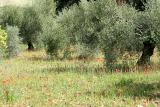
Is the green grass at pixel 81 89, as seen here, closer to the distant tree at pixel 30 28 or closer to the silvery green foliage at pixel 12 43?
the silvery green foliage at pixel 12 43

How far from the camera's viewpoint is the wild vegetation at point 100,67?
50.3 ft

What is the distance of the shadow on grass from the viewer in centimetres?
1576

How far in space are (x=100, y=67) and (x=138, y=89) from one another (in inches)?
338

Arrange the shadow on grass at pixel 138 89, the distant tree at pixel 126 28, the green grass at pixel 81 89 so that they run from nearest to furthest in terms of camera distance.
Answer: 1. the green grass at pixel 81 89
2. the shadow on grass at pixel 138 89
3. the distant tree at pixel 126 28

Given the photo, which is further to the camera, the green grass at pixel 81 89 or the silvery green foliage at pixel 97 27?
the silvery green foliage at pixel 97 27

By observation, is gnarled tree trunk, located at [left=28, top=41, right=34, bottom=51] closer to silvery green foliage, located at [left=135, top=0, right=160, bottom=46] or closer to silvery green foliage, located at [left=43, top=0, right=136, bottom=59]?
silvery green foliage, located at [left=43, top=0, right=136, bottom=59]

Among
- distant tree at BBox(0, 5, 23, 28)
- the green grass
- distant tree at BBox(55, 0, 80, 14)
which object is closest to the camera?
the green grass

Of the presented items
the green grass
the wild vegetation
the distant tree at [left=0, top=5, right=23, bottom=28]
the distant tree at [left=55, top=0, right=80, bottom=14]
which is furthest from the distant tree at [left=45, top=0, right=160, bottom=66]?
the distant tree at [left=0, top=5, right=23, bottom=28]

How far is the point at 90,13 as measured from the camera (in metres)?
29.1

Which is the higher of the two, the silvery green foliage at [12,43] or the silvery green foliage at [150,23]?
the silvery green foliage at [150,23]

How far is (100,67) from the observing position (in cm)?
2556

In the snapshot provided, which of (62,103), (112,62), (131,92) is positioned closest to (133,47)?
(112,62)

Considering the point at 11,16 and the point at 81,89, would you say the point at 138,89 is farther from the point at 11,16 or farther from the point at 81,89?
the point at 11,16

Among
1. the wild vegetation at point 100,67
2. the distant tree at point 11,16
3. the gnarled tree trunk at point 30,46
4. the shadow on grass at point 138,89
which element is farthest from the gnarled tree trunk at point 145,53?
the distant tree at point 11,16
